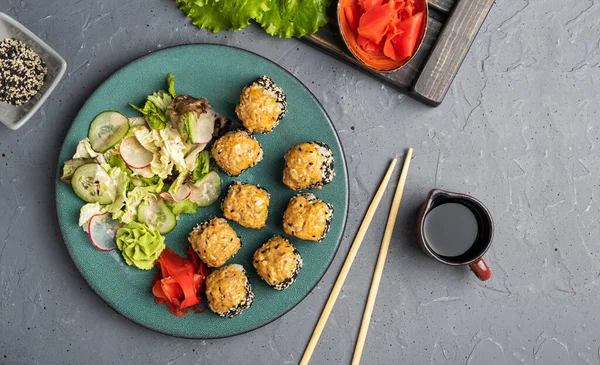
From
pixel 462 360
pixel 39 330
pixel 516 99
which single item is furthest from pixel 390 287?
pixel 39 330

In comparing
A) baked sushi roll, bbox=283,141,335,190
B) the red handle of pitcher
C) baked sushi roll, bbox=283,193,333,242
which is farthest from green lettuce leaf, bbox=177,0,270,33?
the red handle of pitcher

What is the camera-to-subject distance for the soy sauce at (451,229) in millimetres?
2949

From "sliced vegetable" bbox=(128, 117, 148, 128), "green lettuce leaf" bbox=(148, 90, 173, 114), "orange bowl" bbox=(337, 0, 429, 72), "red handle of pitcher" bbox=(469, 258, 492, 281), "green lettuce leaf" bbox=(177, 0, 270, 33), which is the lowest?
"sliced vegetable" bbox=(128, 117, 148, 128)

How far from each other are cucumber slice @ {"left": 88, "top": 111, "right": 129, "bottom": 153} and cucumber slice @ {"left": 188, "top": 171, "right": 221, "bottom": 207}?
18.9 inches

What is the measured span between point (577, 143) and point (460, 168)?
68cm

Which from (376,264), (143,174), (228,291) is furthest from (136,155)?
(376,264)

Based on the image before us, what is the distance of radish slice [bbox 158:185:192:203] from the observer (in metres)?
2.90

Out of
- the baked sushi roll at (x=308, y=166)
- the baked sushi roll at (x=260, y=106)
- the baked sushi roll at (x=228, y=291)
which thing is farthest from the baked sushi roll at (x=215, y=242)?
the baked sushi roll at (x=260, y=106)

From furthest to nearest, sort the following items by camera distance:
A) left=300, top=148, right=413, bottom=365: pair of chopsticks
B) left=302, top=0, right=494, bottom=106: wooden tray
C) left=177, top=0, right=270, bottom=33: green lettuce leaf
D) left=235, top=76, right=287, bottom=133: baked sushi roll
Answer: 1. left=300, top=148, right=413, bottom=365: pair of chopsticks
2. left=302, top=0, right=494, bottom=106: wooden tray
3. left=177, top=0, right=270, bottom=33: green lettuce leaf
4. left=235, top=76, right=287, bottom=133: baked sushi roll

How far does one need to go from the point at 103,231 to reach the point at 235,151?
82 centimetres

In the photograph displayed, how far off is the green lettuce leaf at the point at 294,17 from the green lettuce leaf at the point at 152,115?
0.70 metres

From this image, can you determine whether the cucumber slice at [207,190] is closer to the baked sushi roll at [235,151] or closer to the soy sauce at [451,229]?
the baked sushi roll at [235,151]

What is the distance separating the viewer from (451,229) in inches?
116

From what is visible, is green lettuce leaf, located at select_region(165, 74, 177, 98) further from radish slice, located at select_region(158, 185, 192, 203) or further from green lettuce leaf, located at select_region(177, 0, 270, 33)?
radish slice, located at select_region(158, 185, 192, 203)
